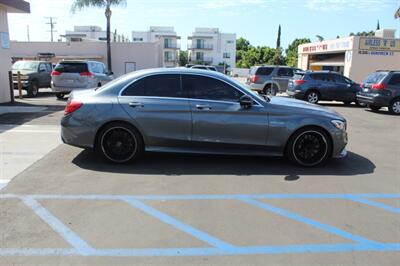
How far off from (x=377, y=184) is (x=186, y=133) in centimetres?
309

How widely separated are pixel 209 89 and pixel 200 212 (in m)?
2.60

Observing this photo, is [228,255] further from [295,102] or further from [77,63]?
[77,63]

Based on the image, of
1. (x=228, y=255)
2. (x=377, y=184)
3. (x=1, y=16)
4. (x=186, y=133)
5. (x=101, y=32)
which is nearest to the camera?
(x=228, y=255)

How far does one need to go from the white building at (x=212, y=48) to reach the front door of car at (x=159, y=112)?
95.9 meters

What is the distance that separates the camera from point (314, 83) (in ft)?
59.6

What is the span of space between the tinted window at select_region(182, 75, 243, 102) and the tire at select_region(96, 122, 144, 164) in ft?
3.90

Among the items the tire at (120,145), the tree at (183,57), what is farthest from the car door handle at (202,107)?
the tree at (183,57)

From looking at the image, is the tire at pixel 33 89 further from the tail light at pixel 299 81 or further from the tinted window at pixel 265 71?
the tail light at pixel 299 81

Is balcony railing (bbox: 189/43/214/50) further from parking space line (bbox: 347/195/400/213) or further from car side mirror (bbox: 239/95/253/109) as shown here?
parking space line (bbox: 347/195/400/213)

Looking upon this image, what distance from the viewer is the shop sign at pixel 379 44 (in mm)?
32688

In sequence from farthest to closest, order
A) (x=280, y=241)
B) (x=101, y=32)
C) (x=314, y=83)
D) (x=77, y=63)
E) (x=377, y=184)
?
1. (x=101, y=32)
2. (x=314, y=83)
3. (x=77, y=63)
4. (x=377, y=184)
5. (x=280, y=241)

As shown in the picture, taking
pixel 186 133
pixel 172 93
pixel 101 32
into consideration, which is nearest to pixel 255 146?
pixel 186 133

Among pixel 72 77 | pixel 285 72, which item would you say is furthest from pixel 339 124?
pixel 285 72

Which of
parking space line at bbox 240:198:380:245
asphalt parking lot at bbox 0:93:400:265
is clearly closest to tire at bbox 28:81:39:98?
asphalt parking lot at bbox 0:93:400:265
